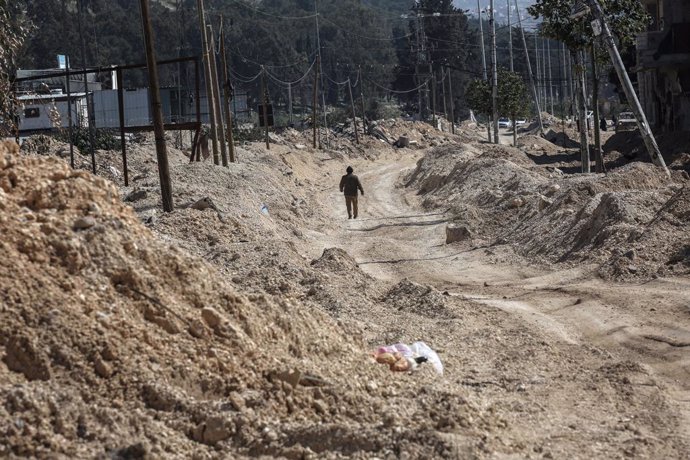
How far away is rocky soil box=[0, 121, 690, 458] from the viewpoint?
6.84 metres

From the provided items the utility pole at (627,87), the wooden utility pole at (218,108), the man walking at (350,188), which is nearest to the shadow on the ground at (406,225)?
the man walking at (350,188)

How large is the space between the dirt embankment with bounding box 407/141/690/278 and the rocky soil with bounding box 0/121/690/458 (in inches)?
Result: 3.1

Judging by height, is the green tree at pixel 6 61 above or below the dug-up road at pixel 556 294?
above

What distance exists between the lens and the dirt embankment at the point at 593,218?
1557 centimetres

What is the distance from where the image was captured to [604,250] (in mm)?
16594

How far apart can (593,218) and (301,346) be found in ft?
33.4

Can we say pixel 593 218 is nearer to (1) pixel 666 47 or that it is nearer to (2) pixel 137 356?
(2) pixel 137 356

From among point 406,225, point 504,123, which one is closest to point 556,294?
point 406,225

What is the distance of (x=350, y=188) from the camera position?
28.3 meters

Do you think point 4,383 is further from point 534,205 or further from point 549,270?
point 534,205

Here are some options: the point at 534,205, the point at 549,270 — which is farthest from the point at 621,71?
the point at 549,270

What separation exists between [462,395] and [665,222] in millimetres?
9269

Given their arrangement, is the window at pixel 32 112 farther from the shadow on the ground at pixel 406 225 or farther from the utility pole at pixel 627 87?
the utility pole at pixel 627 87

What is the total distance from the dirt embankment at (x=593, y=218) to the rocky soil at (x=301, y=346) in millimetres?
78
